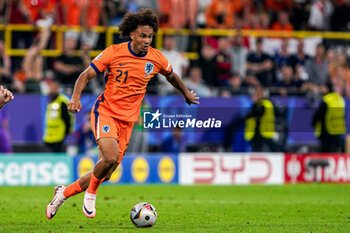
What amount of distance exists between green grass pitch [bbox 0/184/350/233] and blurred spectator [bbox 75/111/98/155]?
168cm

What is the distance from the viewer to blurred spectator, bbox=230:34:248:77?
1828cm

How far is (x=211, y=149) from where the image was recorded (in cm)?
1698

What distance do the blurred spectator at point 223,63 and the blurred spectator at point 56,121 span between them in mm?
4001

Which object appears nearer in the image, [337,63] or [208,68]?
[208,68]

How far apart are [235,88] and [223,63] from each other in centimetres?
89

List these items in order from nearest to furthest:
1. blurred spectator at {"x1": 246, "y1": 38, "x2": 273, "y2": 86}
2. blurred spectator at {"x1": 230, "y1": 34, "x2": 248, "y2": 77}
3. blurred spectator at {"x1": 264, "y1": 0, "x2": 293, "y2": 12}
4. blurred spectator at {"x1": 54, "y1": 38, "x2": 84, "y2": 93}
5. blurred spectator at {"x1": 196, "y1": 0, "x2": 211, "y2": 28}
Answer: blurred spectator at {"x1": 54, "y1": 38, "x2": 84, "y2": 93}
blurred spectator at {"x1": 230, "y1": 34, "x2": 248, "y2": 77}
blurred spectator at {"x1": 246, "y1": 38, "x2": 273, "y2": 86}
blurred spectator at {"x1": 196, "y1": 0, "x2": 211, "y2": 28}
blurred spectator at {"x1": 264, "y1": 0, "x2": 293, "y2": 12}

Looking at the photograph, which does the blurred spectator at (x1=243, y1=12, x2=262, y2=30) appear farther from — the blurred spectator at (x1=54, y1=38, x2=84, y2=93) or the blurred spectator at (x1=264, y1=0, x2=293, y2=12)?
the blurred spectator at (x1=54, y1=38, x2=84, y2=93)

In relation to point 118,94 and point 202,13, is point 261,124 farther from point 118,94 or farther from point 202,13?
point 118,94

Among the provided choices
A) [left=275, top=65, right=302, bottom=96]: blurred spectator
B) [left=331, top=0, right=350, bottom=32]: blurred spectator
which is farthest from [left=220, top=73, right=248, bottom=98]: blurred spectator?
[left=331, top=0, right=350, bottom=32]: blurred spectator

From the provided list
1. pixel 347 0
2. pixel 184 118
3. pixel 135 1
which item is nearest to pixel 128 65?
pixel 184 118

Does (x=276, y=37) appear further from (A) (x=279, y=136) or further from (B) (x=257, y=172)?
(B) (x=257, y=172)

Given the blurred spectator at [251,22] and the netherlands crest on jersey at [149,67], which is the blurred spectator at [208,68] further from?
the netherlands crest on jersey at [149,67]

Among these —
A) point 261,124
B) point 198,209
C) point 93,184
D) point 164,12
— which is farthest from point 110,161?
point 164,12

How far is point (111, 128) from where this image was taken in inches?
331
